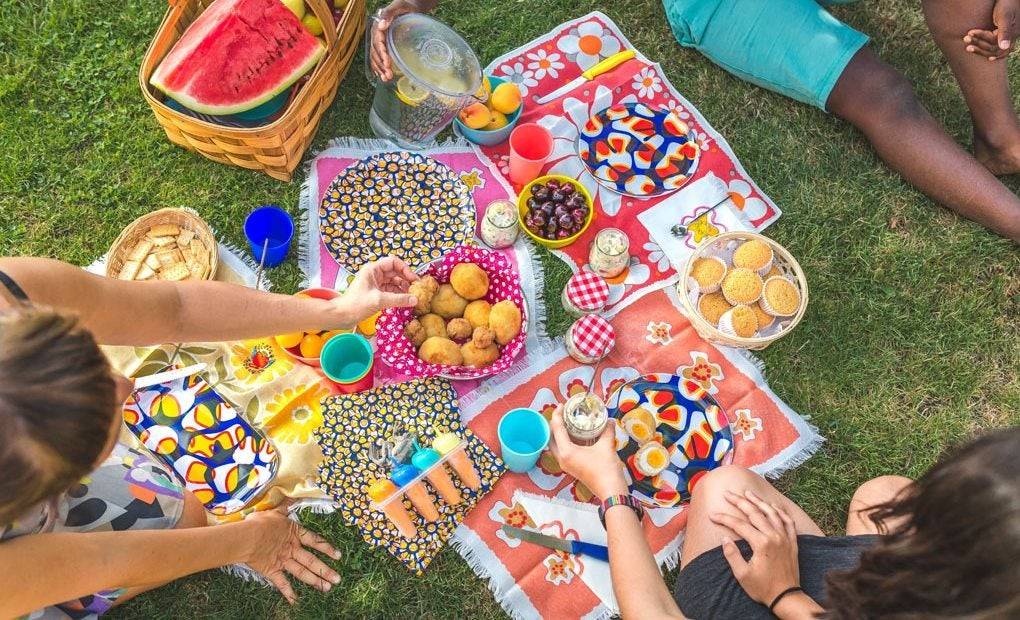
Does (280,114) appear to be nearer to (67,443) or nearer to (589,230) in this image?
(589,230)

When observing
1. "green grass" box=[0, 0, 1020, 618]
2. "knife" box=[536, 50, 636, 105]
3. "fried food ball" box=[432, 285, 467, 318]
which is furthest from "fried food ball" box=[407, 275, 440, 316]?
"knife" box=[536, 50, 636, 105]

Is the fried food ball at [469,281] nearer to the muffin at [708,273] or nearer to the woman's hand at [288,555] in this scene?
the muffin at [708,273]

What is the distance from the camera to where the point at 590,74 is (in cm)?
329

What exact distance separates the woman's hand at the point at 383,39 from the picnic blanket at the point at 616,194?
1.99 feet

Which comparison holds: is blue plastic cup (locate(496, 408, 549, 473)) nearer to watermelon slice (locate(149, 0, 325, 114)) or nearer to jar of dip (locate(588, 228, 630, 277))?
jar of dip (locate(588, 228, 630, 277))

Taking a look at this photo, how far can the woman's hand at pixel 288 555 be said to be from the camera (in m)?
2.37

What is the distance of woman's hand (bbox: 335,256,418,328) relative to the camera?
2.34 m

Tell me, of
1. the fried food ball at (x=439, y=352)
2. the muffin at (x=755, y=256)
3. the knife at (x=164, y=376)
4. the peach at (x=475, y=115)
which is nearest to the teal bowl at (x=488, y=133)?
the peach at (x=475, y=115)

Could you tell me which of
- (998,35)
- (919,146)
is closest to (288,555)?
(919,146)

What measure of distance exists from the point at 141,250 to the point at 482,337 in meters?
1.40

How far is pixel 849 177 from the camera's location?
10.8 feet

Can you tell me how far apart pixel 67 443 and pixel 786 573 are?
193 centimetres

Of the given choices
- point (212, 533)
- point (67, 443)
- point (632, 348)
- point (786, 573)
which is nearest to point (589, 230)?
point (632, 348)

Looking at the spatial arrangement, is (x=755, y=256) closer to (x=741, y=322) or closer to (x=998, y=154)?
(x=741, y=322)
